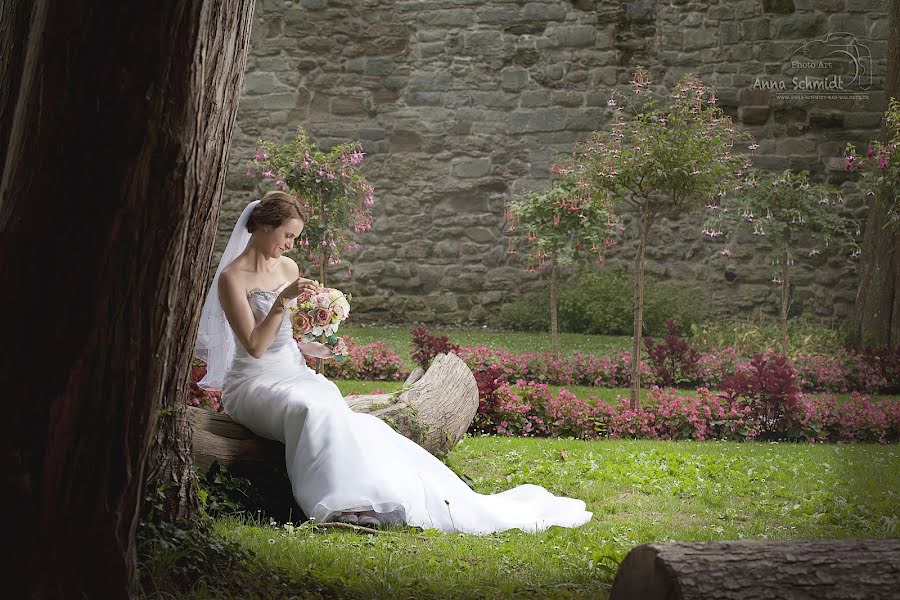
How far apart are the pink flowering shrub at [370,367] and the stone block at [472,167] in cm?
393

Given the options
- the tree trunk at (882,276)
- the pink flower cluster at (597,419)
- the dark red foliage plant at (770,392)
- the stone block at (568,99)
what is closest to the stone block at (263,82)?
the stone block at (568,99)

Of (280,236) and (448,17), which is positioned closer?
(280,236)

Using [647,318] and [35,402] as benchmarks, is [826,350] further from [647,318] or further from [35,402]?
[35,402]

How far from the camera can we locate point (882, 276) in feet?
34.9

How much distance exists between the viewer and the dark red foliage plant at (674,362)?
914cm

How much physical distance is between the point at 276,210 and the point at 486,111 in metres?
8.12

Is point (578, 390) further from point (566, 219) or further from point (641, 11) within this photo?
point (641, 11)

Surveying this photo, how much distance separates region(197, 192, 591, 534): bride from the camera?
4.34 metres

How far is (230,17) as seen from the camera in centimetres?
265

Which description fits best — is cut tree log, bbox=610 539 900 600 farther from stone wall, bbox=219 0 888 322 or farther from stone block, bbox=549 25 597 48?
stone block, bbox=549 25 597 48

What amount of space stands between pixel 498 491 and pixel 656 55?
857 cm

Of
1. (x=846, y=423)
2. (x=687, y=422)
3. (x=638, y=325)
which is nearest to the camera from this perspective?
(x=846, y=423)

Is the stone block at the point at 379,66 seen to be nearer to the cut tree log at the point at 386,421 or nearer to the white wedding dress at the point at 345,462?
the cut tree log at the point at 386,421

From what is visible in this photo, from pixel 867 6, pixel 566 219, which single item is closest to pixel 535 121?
pixel 566 219
